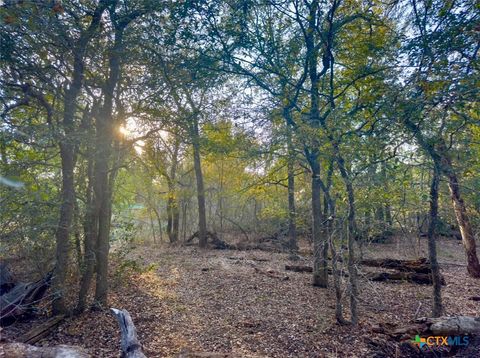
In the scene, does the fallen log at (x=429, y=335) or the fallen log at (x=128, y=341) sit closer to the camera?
the fallen log at (x=128, y=341)


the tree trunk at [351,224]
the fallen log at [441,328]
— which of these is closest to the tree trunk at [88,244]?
the tree trunk at [351,224]

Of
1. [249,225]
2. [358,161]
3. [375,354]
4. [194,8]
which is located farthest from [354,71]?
[249,225]

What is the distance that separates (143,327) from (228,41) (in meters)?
4.66

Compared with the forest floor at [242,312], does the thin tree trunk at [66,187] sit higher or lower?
higher

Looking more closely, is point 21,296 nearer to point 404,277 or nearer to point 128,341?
point 128,341

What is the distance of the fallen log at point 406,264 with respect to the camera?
697cm

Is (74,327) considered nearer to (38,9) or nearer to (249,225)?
(38,9)

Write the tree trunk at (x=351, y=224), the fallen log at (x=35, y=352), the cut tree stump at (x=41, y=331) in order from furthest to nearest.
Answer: the tree trunk at (x=351, y=224)
the cut tree stump at (x=41, y=331)
the fallen log at (x=35, y=352)

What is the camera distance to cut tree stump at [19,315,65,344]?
3681 millimetres

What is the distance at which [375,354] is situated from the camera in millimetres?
3412

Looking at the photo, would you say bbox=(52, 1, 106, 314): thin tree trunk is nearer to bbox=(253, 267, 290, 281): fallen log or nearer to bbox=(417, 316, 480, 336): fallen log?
bbox=(253, 267, 290, 281): fallen log

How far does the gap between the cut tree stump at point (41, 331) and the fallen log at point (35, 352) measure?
4.19 feet

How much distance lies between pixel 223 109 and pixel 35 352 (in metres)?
4.57

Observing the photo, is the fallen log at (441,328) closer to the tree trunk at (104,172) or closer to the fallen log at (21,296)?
the tree trunk at (104,172)
